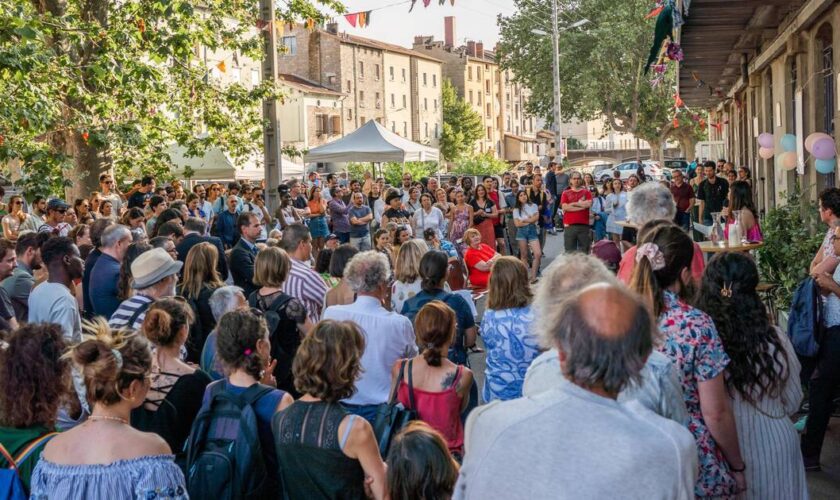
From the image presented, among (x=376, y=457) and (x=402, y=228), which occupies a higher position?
(x=402, y=228)

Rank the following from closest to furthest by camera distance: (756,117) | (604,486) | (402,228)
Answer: (604,486) < (402,228) < (756,117)

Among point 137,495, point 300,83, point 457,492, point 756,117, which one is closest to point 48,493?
point 137,495

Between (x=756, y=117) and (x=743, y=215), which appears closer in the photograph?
(x=743, y=215)

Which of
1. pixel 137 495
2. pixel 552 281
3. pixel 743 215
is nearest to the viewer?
pixel 137 495

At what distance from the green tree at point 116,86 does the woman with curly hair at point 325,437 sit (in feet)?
18.9

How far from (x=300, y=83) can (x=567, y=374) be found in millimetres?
69761

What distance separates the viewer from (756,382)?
380 centimetres

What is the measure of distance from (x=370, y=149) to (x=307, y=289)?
51.5 feet

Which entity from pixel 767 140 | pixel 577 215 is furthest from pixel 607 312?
pixel 767 140

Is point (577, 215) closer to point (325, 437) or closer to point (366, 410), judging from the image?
point (366, 410)

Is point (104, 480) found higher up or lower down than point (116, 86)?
lower down

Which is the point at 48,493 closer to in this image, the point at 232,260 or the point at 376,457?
the point at 376,457

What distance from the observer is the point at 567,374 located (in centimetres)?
220

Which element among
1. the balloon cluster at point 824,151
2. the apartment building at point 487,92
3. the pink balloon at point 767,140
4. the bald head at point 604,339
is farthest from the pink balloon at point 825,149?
the apartment building at point 487,92
